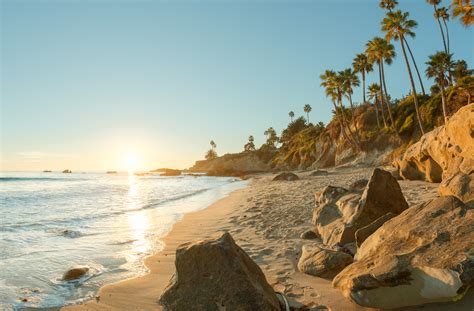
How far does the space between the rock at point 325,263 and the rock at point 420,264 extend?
0.76m

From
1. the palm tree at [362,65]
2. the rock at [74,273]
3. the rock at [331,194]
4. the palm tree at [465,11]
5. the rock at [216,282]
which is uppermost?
the palm tree at [362,65]

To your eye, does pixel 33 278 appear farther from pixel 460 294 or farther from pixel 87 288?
pixel 460 294

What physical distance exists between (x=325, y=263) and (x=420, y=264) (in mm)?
1747

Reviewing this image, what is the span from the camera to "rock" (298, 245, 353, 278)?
5062mm

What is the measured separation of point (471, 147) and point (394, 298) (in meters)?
11.0

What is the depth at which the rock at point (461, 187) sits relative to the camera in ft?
18.6

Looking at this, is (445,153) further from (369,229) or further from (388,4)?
(388,4)

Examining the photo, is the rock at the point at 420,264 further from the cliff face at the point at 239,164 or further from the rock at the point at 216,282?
the cliff face at the point at 239,164

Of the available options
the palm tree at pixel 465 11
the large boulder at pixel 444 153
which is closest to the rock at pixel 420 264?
the large boulder at pixel 444 153

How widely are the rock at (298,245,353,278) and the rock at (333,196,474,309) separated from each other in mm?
764

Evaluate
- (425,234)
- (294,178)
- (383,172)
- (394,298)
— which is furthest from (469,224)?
(294,178)

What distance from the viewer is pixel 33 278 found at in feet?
20.0

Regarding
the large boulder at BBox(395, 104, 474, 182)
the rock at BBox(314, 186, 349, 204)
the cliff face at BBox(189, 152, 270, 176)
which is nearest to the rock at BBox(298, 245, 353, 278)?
the rock at BBox(314, 186, 349, 204)

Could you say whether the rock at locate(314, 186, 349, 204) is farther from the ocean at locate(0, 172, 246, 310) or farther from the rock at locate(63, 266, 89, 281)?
the rock at locate(63, 266, 89, 281)
